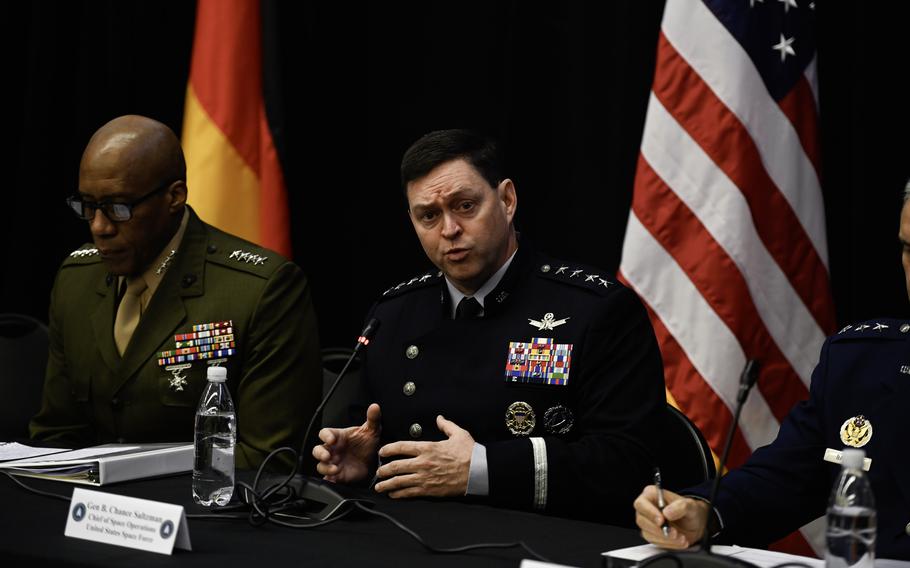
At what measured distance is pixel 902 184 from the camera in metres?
3.25

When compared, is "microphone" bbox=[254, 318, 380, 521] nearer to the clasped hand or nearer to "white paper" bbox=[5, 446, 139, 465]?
the clasped hand

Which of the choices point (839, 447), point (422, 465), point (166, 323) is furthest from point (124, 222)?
point (839, 447)

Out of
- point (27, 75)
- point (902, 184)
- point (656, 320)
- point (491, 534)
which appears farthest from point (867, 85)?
point (27, 75)

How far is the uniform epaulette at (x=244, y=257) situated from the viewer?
318 centimetres

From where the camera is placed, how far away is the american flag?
10.8 ft

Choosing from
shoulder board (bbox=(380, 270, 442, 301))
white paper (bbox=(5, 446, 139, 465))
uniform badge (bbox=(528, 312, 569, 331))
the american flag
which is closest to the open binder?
white paper (bbox=(5, 446, 139, 465))

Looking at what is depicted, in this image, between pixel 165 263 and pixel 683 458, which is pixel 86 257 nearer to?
pixel 165 263

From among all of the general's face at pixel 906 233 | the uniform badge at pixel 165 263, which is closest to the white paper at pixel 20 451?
the uniform badge at pixel 165 263

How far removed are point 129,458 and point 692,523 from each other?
3.70 feet

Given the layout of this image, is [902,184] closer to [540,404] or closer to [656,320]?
[656,320]

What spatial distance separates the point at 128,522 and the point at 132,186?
143 centimetres

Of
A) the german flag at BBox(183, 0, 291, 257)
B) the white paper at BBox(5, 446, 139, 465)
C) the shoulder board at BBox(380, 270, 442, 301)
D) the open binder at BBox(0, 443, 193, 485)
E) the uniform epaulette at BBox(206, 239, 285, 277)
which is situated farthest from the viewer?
the german flag at BBox(183, 0, 291, 257)

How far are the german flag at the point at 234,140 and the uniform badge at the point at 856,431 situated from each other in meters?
2.38

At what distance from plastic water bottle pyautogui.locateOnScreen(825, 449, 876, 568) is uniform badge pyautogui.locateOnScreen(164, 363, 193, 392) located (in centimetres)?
188
